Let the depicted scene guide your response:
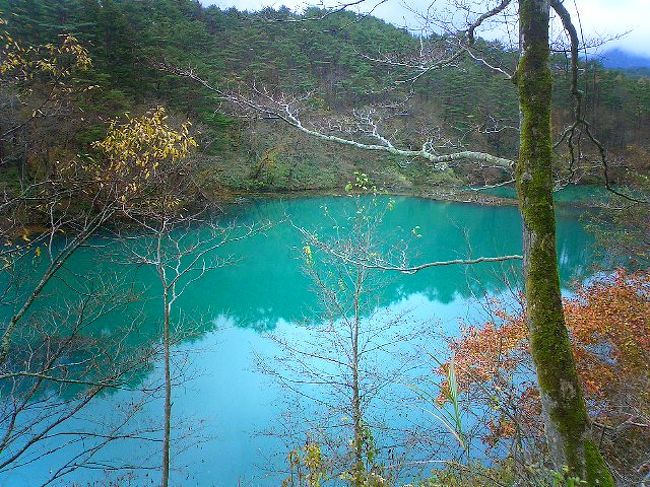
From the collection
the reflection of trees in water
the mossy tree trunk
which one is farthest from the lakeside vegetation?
the reflection of trees in water

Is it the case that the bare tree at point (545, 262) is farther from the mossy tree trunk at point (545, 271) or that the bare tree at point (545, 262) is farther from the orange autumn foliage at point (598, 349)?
the orange autumn foliage at point (598, 349)

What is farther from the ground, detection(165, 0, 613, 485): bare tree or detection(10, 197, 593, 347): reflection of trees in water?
detection(10, 197, 593, 347): reflection of trees in water

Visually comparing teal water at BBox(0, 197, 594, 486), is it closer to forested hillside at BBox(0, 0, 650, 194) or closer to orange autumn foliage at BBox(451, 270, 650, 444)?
orange autumn foliage at BBox(451, 270, 650, 444)

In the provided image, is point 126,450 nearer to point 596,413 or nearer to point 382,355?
point 382,355

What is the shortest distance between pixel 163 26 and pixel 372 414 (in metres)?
23.2

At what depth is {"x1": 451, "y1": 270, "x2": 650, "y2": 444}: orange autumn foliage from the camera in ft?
16.2

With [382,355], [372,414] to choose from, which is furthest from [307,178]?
[372,414]

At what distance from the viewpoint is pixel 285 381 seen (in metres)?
7.89

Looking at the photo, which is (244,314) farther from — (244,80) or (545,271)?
(545,271)

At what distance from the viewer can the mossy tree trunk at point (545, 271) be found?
1515 millimetres

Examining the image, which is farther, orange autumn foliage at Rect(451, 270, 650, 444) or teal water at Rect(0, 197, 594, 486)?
teal water at Rect(0, 197, 594, 486)

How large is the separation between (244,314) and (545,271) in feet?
32.6

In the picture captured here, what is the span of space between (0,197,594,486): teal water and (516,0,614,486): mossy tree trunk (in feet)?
7.40

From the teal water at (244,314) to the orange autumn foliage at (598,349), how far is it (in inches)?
50.1
